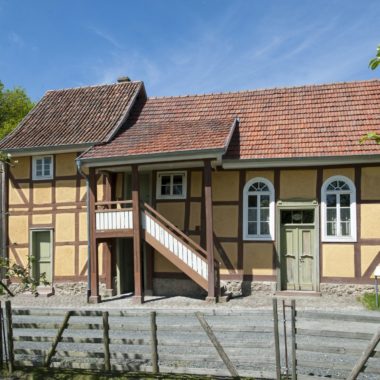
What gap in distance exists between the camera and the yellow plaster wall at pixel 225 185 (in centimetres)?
1352

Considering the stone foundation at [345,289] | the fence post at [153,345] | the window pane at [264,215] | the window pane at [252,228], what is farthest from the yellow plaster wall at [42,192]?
the fence post at [153,345]

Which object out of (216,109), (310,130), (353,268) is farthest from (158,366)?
(216,109)

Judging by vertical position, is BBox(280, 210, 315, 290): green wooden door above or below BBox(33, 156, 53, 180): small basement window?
below

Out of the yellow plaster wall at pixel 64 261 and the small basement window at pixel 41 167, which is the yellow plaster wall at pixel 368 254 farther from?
the small basement window at pixel 41 167

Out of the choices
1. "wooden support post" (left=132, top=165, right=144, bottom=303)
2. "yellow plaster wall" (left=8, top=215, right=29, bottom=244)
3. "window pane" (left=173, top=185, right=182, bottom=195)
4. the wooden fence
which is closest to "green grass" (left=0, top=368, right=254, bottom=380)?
the wooden fence

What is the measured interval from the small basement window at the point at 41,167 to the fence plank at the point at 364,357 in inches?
462

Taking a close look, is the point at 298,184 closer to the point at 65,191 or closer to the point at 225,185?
the point at 225,185

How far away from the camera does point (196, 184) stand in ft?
45.3

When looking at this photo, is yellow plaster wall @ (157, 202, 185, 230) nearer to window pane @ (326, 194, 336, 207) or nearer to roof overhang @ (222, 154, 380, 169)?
roof overhang @ (222, 154, 380, 169)

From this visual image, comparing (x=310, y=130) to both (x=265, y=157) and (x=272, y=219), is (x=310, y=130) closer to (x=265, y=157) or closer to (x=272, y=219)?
(x=265, y=157)

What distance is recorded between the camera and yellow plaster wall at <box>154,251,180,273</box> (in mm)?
13837

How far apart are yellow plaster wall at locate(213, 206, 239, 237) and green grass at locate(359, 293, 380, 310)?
357 cm

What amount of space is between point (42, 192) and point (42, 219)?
823mm

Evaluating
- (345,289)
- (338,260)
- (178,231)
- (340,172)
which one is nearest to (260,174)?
(340,172)
